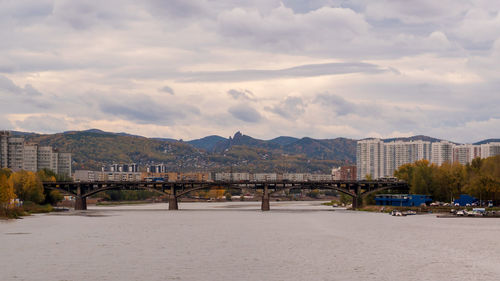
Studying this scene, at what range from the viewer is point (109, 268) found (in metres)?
68.2

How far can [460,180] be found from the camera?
182875mm

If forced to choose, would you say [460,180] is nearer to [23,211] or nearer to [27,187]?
[23,211]

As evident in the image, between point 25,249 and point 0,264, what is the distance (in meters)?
14.0

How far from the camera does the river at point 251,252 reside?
65000mm

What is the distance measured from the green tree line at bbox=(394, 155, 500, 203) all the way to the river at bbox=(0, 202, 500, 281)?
39.4 metres

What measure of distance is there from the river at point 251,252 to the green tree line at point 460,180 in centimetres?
3945

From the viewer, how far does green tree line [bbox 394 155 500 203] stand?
163m

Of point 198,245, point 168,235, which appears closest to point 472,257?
point 198,245

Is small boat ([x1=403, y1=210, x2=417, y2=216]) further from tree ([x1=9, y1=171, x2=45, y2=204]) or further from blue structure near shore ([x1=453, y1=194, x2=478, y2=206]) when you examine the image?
tree ([x1=9, y1=171, x2=45, y2=204])

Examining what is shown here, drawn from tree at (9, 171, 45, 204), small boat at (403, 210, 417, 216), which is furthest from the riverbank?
small boat at (403, 210, 417, 216)

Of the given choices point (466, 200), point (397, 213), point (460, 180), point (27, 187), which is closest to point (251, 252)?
point (397, 213)

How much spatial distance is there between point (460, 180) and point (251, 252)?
115490mm

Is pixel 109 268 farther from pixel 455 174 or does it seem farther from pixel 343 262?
pixel 455 174

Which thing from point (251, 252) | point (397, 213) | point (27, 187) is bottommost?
point (251, 252)
